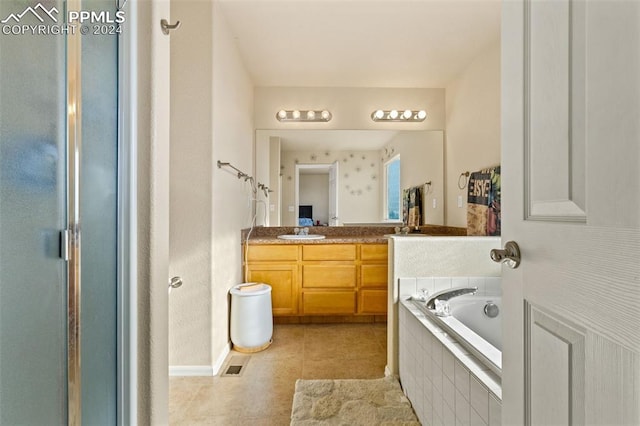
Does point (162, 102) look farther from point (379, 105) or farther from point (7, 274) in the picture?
point (379, 105)

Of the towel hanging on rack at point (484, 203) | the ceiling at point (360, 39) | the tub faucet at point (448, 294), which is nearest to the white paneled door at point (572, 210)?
the tub faucet at point (448, 294)

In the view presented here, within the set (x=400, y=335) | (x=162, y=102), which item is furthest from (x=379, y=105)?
(x=162, y=102)

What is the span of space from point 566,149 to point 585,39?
182 millimetres

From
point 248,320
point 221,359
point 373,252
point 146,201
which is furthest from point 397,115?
point 146,201

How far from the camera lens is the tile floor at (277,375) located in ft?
5.32

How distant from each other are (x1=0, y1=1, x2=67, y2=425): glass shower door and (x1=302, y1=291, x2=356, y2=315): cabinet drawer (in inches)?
91.1

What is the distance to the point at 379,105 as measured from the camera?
3.38 meters

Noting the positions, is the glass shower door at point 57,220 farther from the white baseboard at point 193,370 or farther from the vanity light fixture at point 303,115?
the vanity light fixture at point 303,115

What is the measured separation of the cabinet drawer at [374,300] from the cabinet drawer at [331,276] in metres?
0.16

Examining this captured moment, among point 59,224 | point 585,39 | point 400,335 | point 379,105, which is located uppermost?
point 379,105

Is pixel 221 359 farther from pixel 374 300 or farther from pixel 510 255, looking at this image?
pixel 510 255

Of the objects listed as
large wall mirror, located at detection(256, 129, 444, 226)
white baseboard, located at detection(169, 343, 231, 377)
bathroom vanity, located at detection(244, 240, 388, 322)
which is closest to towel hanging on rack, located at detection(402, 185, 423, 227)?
large wall mirror, located at detection(256, 129, 444, 226)

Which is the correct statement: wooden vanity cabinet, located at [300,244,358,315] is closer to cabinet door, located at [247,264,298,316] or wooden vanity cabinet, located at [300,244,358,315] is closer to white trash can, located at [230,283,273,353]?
Answer: cabinet door, located at [247,264,298,316]

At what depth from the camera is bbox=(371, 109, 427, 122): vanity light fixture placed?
332 centimetres
